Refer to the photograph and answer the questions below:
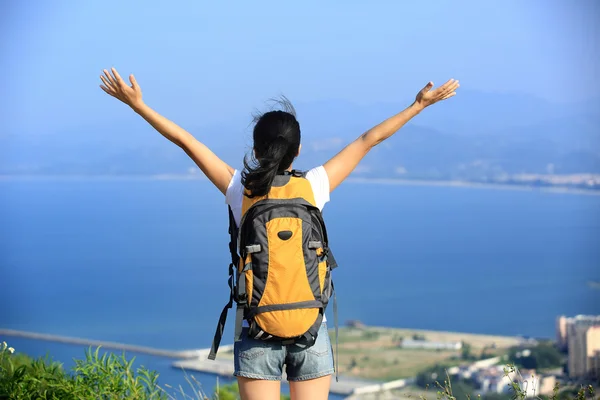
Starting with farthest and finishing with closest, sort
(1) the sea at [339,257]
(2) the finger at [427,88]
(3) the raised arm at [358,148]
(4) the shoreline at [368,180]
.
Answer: (4) the shoreline at [368,180]
(1) the sea at [339,257]
(2) the finger at [427,88]
(3) the raised arm at [358,148]

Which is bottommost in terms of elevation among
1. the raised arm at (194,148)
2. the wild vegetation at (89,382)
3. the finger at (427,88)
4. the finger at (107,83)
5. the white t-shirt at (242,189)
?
the wild vegetation at (89,382)

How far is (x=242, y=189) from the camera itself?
6.15 ft

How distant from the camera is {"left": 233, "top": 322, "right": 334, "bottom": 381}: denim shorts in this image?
71.4 inches

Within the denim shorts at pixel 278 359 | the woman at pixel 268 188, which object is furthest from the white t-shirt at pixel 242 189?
the denim shorts at pixel 278 359

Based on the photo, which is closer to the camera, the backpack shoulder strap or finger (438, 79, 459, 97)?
the backpack shoulder strap

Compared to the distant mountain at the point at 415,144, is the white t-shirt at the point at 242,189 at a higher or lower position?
lower

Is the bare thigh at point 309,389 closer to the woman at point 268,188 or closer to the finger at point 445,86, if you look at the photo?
the woman at point 268,188

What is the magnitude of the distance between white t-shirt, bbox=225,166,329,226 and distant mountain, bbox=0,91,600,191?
7176 centimetres

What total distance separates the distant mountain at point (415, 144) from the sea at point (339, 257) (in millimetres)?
2526

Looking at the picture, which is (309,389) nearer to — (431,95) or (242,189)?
(242,189)

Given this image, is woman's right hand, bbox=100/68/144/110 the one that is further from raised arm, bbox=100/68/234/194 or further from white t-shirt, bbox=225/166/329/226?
white t-shirt, bbox=225/166/329/226

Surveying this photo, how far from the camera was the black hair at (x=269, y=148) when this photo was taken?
1825mm

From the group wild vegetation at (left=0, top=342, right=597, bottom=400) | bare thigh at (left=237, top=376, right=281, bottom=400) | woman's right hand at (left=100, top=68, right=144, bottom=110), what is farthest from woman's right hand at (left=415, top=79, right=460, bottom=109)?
wild vegetation at (left=0, top=342, right=597, bottom=400)

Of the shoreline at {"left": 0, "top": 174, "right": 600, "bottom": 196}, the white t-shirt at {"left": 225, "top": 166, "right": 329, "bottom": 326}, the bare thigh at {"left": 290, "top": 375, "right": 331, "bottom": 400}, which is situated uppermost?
the shoreline at {"left": 0, "top": 174, "right": 600, "bottom": 196}
